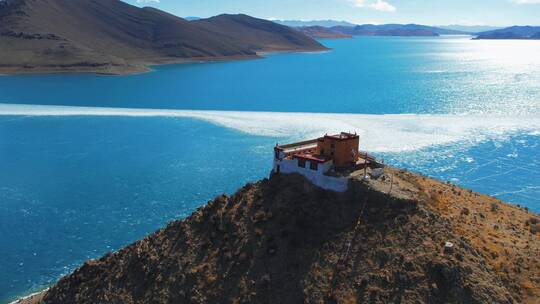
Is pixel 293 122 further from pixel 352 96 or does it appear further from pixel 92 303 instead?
pixel 92 303

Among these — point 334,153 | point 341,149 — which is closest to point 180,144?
point 334,153

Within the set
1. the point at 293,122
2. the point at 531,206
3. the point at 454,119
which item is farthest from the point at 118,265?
the point at 454,119

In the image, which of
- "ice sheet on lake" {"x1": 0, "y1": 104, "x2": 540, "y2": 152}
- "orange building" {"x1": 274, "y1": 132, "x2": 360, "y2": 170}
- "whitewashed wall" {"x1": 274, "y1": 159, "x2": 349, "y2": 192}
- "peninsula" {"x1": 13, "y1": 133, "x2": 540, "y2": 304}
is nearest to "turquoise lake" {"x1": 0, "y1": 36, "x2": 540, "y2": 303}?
"ice sheet on lake" {"x1": 0, "y1": 104, "x2": 540, "y2": 152}

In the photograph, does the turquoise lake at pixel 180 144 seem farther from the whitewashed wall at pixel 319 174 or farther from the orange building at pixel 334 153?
the orange building at pixel 334 153

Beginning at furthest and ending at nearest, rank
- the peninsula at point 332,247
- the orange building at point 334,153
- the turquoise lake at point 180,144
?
1. the turquoise lake at point 180,144
2. the orange building at point 334,153
3. the peninsula at point 332,247

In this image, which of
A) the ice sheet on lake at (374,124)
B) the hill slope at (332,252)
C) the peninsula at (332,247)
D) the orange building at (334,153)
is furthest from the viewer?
the ice sheet on lake at (374,124)

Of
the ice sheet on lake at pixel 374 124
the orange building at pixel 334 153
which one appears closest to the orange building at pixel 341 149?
the orange building at pixel 334 153
